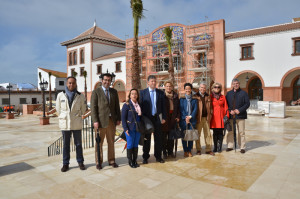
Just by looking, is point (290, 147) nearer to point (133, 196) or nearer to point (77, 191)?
point (133, 196)

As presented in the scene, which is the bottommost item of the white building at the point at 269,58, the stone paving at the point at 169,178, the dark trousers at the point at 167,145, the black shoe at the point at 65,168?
the stone paving at the point at 169,178

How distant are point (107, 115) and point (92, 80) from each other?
29.6 m

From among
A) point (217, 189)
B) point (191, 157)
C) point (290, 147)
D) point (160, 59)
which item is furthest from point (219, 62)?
point (217, 189)

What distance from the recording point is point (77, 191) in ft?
10.2

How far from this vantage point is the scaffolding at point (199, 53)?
21.2m

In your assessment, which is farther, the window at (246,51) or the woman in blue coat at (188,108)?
the window at (246,51)

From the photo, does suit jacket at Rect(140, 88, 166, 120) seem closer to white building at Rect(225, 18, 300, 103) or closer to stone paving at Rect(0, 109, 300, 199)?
stone paving at Rect(0, 109, 300, 199)

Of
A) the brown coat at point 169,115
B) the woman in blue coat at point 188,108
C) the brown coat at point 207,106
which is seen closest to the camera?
the brown coat at point 169,115

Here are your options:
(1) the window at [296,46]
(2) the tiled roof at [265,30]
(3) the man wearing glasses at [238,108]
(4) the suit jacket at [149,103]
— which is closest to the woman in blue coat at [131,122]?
(4) the suit jacket at [149,103]

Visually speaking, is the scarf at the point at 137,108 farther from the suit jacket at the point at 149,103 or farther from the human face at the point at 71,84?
the human face at the point at 71,84

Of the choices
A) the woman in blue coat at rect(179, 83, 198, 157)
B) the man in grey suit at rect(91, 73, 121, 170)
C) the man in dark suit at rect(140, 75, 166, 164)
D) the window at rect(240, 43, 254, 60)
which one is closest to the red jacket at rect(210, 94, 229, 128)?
the woman in blue coat at rect(179, 83, 198, 157)

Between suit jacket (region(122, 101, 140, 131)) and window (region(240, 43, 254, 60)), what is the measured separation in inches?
726

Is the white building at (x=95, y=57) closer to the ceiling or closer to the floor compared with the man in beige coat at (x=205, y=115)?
closer to the ceiling

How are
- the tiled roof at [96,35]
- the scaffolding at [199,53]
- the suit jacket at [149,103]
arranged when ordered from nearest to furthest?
the suit jacket at [149,103] < the scaffolding at [199,53] < the tiled roof at [96,35]
